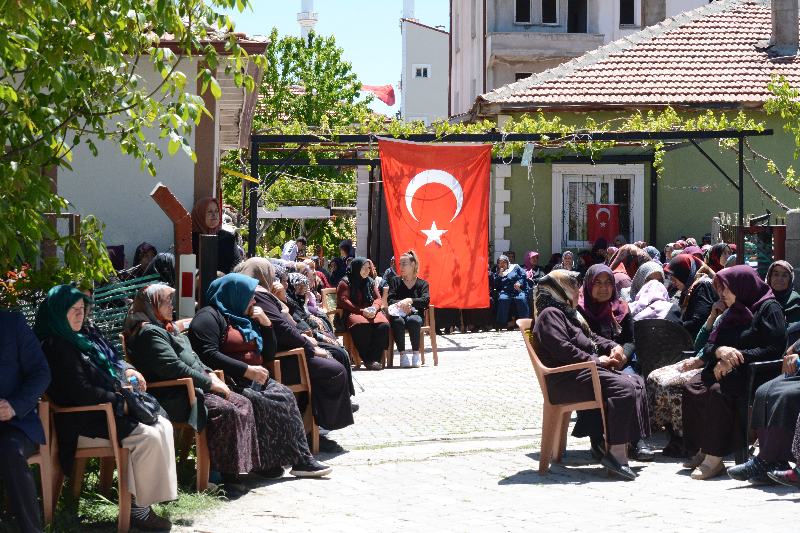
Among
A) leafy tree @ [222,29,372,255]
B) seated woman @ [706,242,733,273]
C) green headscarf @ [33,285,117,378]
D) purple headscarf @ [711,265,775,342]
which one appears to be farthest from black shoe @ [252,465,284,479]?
leafy tree @ [222,29,372,255]

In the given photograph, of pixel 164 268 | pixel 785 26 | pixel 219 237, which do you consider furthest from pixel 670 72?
pixel 164 268

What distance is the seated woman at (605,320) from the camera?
696cm

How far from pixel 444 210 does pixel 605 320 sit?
696 cm

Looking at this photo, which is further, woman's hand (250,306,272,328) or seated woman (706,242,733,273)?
seated woman (706,242,733,273)

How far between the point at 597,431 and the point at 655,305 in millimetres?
2081

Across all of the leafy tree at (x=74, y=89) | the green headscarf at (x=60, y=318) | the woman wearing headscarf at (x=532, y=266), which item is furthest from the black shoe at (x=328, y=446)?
the woman wearing headscarf at (x=532, y=266)

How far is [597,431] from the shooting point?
22.4ft

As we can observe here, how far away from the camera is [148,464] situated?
17.5ft

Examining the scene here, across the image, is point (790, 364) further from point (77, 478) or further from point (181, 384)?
point (77, 478)

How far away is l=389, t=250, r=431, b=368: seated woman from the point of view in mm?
12992

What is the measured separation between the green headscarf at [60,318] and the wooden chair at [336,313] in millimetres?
7369

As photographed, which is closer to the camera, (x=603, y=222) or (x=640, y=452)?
(x=640, y=452)

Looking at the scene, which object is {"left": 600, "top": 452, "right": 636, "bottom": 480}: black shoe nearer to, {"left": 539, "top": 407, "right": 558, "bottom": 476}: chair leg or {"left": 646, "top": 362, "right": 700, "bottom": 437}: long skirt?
{"left": 539, "top": 407, "right": 558, "bottom": 476}: chair leg

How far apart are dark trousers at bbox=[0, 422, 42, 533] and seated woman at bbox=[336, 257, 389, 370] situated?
26.0 ft
